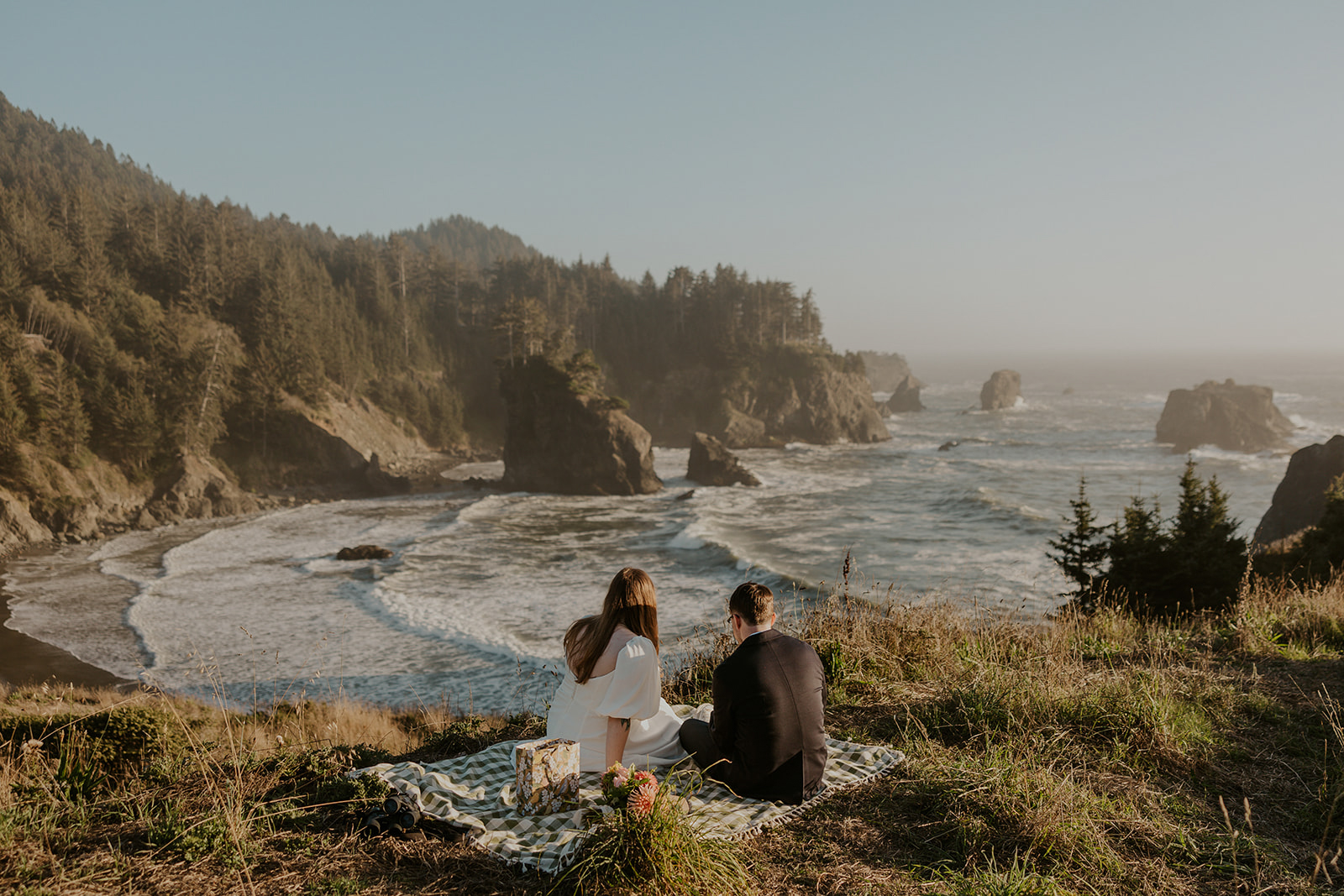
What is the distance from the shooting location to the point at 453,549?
3059 centimetres

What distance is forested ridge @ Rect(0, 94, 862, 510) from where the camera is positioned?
40.8 meters

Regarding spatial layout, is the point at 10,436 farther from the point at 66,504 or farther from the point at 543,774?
the point at 543,774

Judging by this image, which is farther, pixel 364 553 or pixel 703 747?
pixel 364 553

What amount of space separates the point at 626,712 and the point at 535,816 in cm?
83

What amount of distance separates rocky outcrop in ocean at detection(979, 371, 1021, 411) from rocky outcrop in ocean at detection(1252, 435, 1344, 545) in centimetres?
8139

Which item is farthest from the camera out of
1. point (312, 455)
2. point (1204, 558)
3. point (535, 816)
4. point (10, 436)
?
point (312, 455)

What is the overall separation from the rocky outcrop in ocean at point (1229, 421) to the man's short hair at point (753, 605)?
71.7 m

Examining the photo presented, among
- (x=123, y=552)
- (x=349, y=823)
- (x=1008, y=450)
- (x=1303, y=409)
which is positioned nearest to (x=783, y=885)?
(x=349, y=823)

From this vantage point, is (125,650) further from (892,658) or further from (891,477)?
(891,477)

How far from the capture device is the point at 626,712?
4.67 metres

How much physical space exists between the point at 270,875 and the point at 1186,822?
5.37 m

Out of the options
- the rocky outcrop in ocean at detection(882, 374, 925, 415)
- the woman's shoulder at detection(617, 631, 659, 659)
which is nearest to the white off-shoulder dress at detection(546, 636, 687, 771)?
the woman's shoulder at detection(617, 631, 659, 659)

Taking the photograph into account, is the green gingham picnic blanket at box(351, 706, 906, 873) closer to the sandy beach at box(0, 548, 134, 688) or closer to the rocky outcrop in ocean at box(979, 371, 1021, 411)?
the sandy beach at box(0, 548, 134, 688)

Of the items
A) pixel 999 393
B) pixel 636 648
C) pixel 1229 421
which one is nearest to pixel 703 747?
pixel 636 648
